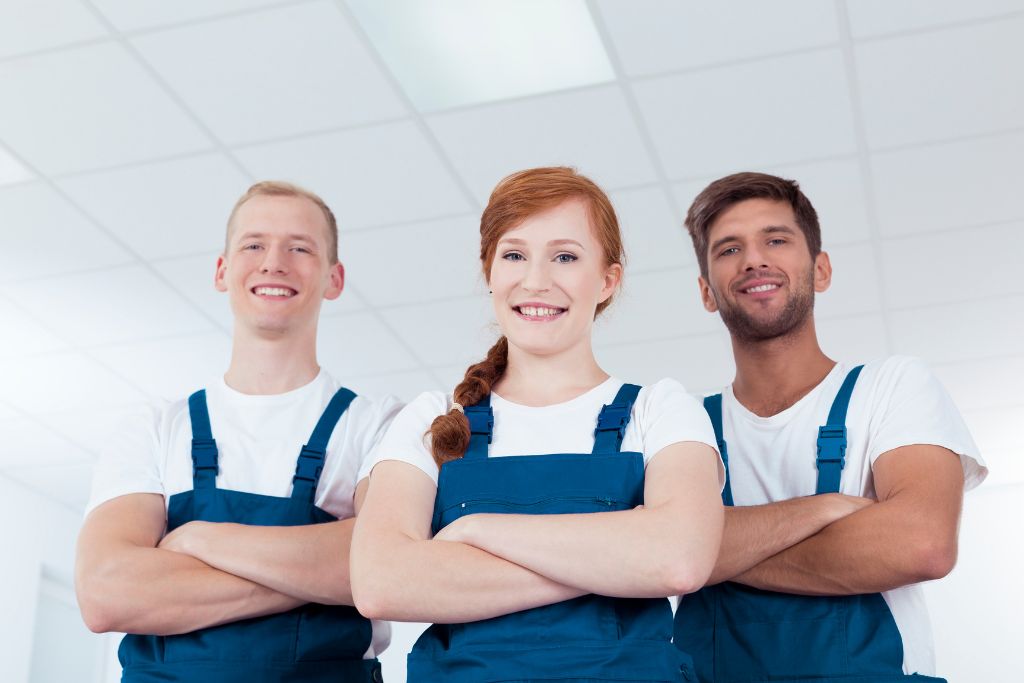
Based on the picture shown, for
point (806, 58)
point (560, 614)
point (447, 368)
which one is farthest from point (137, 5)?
point (447, 368)

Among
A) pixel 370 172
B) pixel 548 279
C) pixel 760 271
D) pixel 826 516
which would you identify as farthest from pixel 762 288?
pixel 370 172

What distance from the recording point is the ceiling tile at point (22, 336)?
4895 millimetres

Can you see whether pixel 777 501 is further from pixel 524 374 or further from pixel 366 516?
pixel 366 516

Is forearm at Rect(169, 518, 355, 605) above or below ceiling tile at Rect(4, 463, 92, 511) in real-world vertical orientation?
below

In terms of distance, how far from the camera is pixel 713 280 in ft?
6.75

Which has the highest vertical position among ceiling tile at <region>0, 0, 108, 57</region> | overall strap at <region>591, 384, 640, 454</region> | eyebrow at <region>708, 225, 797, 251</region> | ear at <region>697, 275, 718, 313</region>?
ceiling tile at <region>0, 0, 108, 57</region>

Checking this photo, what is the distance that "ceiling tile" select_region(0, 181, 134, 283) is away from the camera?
13.3 ft

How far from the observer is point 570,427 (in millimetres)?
1478

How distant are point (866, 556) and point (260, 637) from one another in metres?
0.91

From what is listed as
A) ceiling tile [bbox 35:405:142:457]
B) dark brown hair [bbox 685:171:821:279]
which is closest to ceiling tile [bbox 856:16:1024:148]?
dark brown hair [bbox 685:171:821:279]

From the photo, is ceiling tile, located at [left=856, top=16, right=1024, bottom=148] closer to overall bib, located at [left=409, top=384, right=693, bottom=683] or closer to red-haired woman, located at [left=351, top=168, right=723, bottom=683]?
red-haired woman, located at [left=351, top=168, right=723, bottom=683]

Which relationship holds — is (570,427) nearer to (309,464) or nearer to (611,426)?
(611,426)

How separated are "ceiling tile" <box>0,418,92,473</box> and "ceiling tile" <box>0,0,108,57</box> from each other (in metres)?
3.34

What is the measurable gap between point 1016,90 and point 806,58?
0.72m
